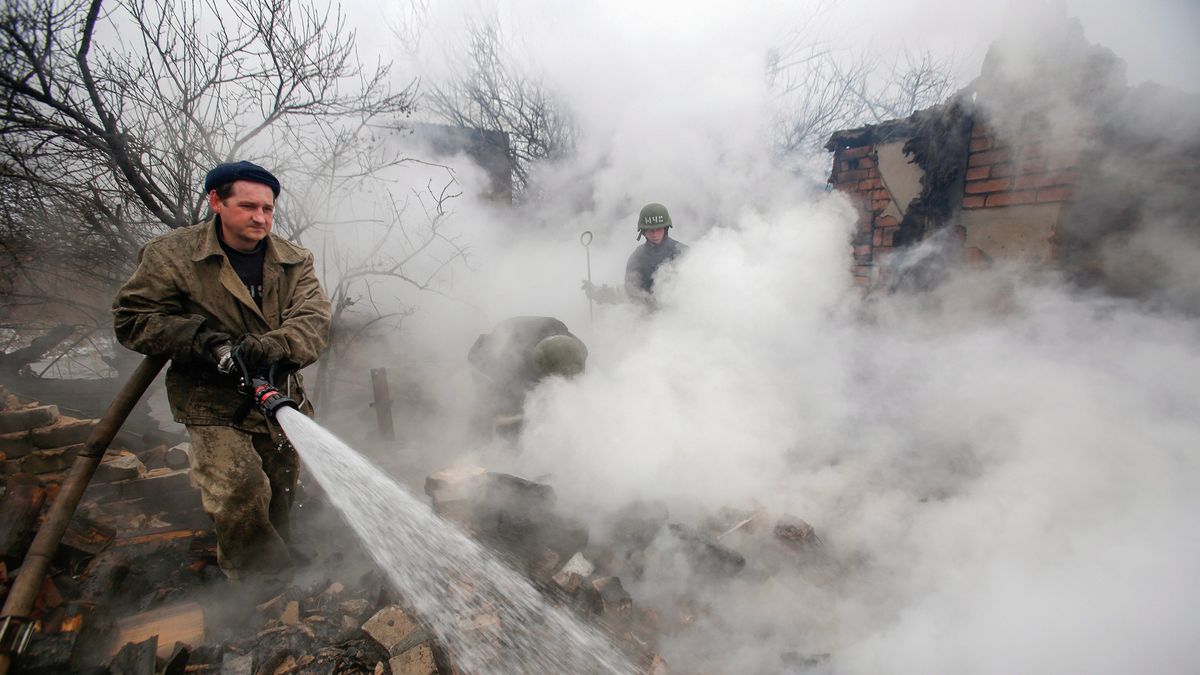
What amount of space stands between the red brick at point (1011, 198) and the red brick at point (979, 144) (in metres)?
0.41

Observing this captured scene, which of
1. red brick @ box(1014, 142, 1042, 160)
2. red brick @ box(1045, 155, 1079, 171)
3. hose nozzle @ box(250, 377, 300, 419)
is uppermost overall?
red brick @ box(1014, 142, 1042, 160)

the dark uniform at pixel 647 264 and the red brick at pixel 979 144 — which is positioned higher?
the red brick at pixel 979 144

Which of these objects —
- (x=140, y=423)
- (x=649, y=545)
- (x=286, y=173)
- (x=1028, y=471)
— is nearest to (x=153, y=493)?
(x=140, y=423)

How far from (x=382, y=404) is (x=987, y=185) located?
615cm

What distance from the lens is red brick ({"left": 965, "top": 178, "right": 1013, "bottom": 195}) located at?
434 centimetres

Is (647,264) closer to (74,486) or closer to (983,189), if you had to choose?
(983,189)

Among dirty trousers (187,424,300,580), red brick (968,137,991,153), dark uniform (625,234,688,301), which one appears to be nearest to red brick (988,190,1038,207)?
red brick (968,137,991,153)

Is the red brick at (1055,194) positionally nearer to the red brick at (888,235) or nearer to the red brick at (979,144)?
the red brick at (979,144)

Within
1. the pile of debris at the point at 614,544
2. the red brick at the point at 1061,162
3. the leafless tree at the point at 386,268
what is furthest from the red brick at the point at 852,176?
the leafless tree at the point at 386,268

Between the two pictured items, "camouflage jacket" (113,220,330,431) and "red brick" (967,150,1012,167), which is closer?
"camouflage jacket" (113,220,330,431)

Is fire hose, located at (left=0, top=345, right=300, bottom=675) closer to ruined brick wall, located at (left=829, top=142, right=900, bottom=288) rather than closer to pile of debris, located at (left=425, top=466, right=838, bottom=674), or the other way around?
pile of debris, located at (left=425, top=466, right=838, bottom=674)

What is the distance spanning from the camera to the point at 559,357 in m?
4.53

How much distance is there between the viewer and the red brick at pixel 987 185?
434 centimetres

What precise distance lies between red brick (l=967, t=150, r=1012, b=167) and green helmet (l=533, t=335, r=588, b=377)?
3826 mm
